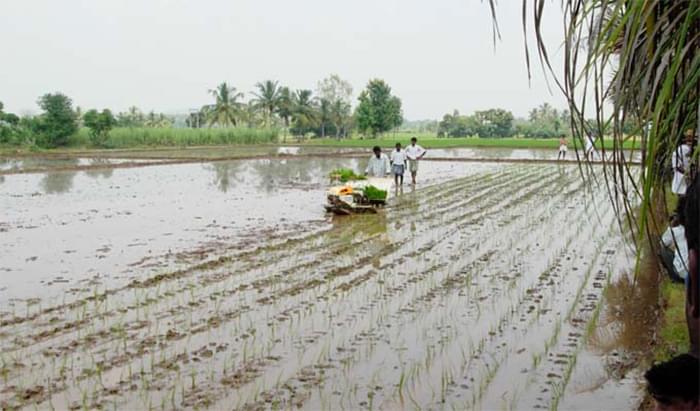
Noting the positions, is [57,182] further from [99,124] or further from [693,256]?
[99,124]

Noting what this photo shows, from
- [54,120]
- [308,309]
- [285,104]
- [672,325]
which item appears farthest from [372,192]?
[285,104]

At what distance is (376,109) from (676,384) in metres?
53.9

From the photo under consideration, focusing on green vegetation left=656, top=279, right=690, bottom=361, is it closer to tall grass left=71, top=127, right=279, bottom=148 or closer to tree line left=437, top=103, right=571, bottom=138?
tall grass left=71, top=127, right=279, bottom=148

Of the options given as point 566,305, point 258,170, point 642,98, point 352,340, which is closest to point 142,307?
point 352,340

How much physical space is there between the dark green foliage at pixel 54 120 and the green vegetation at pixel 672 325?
37087 millimetres

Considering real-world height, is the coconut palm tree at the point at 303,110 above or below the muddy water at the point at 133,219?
above

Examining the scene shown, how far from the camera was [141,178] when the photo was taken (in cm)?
2053

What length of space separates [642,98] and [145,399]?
3.22 m

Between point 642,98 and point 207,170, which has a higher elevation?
point 642,98

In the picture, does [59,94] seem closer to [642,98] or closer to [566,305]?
[566,305]

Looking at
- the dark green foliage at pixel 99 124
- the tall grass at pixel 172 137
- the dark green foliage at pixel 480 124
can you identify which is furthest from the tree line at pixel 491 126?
the dark green foliage at pixel 99 124

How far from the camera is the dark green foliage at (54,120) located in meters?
37.4

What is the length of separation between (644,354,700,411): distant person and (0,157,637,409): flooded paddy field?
702mm

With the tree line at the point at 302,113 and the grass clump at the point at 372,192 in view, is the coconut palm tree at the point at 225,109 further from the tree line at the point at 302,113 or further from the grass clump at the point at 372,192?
the grass clump at the point at 372,192
